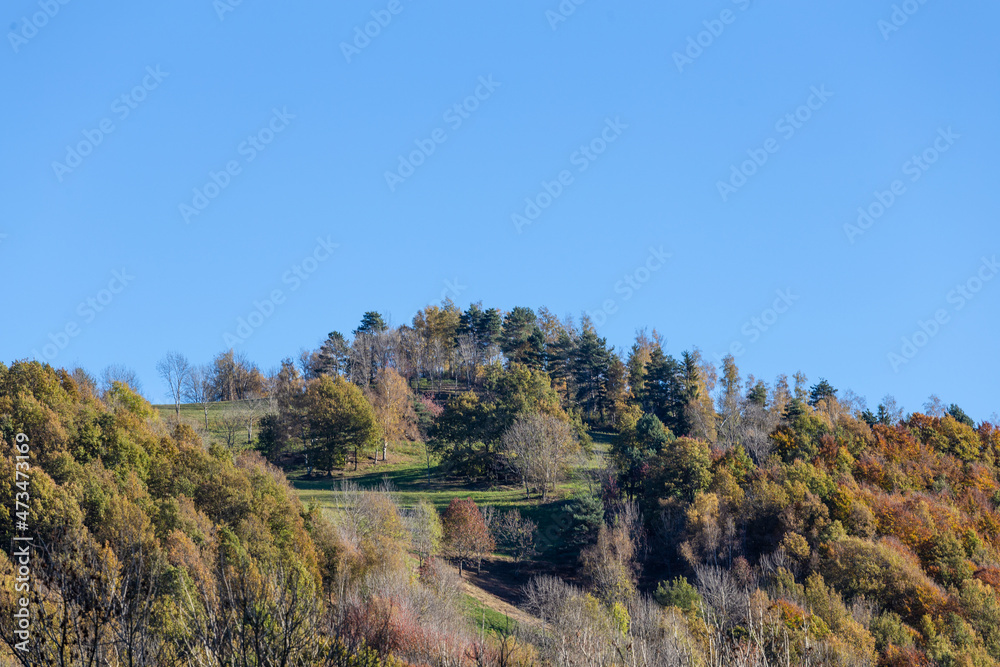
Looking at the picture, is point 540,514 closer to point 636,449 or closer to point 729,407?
point 636,449

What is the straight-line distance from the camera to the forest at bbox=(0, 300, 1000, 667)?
3822cm

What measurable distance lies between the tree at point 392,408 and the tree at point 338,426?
2.21 m

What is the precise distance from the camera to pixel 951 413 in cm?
7494

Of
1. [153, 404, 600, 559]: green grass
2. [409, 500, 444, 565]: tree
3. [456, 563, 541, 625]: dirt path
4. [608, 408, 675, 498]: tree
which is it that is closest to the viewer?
[456, 563, 541, 625]: dirt path

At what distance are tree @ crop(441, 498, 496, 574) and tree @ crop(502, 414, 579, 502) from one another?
32.3ft

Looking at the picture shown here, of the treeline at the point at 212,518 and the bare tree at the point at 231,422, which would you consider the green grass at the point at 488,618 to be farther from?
the bare tree at the point at 231,422

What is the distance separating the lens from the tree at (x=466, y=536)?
5231 centimetres

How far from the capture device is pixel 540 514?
196ft

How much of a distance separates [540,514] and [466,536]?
8792 mm

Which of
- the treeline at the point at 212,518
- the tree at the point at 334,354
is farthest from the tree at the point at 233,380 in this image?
the treeline at the point at 212,518

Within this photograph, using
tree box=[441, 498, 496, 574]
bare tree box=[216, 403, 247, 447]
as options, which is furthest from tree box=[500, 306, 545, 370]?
tree box=[441, 498, 496, 574]

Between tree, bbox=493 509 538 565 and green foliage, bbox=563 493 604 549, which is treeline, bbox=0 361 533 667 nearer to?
tree, bbox=493 509 538 565

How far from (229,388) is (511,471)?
46.1m

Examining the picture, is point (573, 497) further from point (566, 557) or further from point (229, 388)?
point (229, 388)
